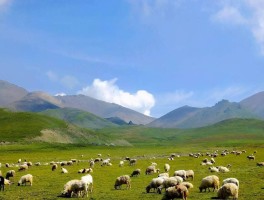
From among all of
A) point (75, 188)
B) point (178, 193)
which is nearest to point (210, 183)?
point (178, 193)

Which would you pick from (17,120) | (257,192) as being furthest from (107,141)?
(257,192)

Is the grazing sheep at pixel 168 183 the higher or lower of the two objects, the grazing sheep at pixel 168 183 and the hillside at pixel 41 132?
the lower

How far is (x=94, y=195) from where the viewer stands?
1151 inches

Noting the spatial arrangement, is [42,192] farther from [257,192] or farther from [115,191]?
[257,192]

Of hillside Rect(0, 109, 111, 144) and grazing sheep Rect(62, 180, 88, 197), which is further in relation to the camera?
hillside Rect(0, 109, 111, 144)

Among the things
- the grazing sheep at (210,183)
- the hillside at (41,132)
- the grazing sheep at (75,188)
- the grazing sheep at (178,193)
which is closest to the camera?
the grazing sheep at (178,193)

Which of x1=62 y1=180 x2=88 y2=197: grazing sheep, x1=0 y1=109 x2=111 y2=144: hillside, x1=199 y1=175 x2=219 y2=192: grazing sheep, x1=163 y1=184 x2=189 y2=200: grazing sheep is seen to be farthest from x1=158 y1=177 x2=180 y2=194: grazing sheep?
x1=0 y1=109 x2=111 y2=144: hillside

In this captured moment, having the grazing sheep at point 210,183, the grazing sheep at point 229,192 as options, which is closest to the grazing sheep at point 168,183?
the grazing sheep at point 210,183

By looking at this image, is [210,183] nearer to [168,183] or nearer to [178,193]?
[168,183]

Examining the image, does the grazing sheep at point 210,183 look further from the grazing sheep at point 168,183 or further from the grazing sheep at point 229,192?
the grazing sheep at point 229,192

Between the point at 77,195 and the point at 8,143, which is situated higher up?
the point at 8,143

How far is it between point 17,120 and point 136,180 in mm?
171193

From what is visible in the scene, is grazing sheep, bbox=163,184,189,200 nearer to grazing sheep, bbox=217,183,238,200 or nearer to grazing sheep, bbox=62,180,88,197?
grazing sheep, bbox=217,183,238,200

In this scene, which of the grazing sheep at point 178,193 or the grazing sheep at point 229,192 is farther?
the grazing sheep at point 178,193
